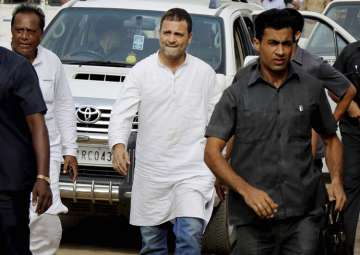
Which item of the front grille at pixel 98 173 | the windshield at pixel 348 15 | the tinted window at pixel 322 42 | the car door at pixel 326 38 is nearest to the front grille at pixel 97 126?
the front grille at pixel 98 173

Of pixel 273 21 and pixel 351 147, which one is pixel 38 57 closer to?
pixel 273 21

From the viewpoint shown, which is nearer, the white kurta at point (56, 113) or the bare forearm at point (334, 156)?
the bare forearm at point (334, 156)

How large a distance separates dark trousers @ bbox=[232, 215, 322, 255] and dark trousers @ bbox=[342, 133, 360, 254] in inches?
112

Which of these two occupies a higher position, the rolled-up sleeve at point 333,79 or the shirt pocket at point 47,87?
the rolled-up sleeve at point 333,79

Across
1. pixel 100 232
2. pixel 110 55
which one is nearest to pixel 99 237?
pixel 100 232

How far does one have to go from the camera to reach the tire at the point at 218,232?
1030cm

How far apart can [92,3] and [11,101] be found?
567 cm

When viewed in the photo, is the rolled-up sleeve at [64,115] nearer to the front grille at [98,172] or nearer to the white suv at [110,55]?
the white suv at [110,55]

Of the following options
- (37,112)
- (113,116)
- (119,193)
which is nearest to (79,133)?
(119,193)

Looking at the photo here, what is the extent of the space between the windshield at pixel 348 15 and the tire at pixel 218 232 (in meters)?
5.07

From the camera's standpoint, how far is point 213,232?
34.0 feet

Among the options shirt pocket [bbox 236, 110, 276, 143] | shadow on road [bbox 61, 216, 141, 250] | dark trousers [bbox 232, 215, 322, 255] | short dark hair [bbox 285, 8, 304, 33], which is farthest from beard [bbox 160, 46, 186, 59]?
shadow on road [bbox 61, 216, 141, 250]

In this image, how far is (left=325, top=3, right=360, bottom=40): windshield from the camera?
49.5ft

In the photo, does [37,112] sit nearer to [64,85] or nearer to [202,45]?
[64,85]
